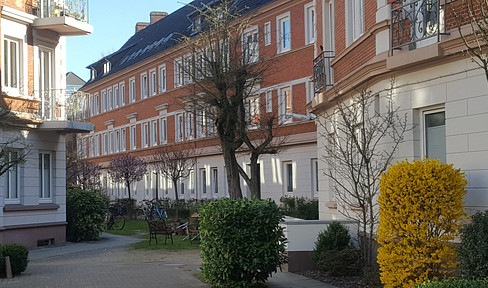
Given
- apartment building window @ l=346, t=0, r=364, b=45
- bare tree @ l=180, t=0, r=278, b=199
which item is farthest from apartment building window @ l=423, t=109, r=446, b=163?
bare tree @ l=180, t=0, r=278, b=199

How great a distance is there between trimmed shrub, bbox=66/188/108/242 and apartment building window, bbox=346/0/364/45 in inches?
538

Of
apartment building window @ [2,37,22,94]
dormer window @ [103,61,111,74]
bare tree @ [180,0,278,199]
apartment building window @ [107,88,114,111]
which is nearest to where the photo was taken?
bare tree @ [180,0,278,199]

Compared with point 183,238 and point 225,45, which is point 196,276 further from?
point 183,238

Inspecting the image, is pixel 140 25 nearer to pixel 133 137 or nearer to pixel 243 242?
pixel 133 137

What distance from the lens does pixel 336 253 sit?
1405 centimetres

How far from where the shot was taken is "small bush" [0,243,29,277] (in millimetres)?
15906

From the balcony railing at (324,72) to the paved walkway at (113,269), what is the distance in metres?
5.42

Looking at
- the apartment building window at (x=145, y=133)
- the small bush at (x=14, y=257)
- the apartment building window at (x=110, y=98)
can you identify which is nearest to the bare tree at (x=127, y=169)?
the apartment building window at (x=145, y=133)

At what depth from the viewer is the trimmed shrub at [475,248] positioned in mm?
9375

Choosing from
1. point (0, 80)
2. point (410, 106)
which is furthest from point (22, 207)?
point (410, 106)

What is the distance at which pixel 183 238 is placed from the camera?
26469 mm

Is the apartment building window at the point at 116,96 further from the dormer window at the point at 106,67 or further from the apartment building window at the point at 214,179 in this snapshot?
the apartment building window at the point at 214,179

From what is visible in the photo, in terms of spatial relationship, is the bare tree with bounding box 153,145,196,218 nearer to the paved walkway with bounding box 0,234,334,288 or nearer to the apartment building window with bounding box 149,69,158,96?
the apartment building window with bounding box 149,69,158,96

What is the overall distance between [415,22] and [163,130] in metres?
39.3
